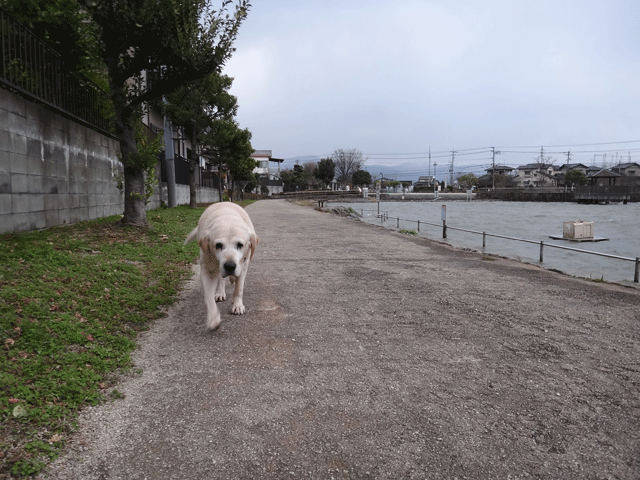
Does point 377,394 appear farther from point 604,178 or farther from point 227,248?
point 604,178

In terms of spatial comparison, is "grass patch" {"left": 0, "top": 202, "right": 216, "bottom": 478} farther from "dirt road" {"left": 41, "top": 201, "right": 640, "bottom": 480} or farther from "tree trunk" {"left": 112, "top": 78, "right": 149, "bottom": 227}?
"tree trunk" {"left": 112, "top": 78, "right": 149, "bottom": 227}

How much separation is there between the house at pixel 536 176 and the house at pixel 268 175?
77.8m

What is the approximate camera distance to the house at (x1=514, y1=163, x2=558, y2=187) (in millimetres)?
126375

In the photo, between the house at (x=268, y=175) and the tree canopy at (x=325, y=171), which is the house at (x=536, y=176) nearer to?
the tree canopy at (x=325, y=171)

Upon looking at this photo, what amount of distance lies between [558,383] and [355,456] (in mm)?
2134

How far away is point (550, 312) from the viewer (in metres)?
5.84

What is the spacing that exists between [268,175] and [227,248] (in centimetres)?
10344

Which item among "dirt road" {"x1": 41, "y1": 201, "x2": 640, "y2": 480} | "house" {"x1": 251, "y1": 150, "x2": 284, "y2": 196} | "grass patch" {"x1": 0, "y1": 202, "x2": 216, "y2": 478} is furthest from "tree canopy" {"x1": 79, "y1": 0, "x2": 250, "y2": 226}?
"house" {"x1": 251, "y1": 150, "x2": 284, "y2": 196}

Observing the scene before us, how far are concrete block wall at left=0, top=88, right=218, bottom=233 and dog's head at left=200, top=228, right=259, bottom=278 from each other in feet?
16.5

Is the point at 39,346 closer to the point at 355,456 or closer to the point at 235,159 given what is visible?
the point at 355,456

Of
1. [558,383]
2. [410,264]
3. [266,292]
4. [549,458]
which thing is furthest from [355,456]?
[410,264]

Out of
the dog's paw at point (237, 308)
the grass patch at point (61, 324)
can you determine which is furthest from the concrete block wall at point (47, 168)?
the dog's paw at point (237, 308)

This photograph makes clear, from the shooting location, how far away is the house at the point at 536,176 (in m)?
126

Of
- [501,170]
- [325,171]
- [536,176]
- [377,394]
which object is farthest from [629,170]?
[377,394]
